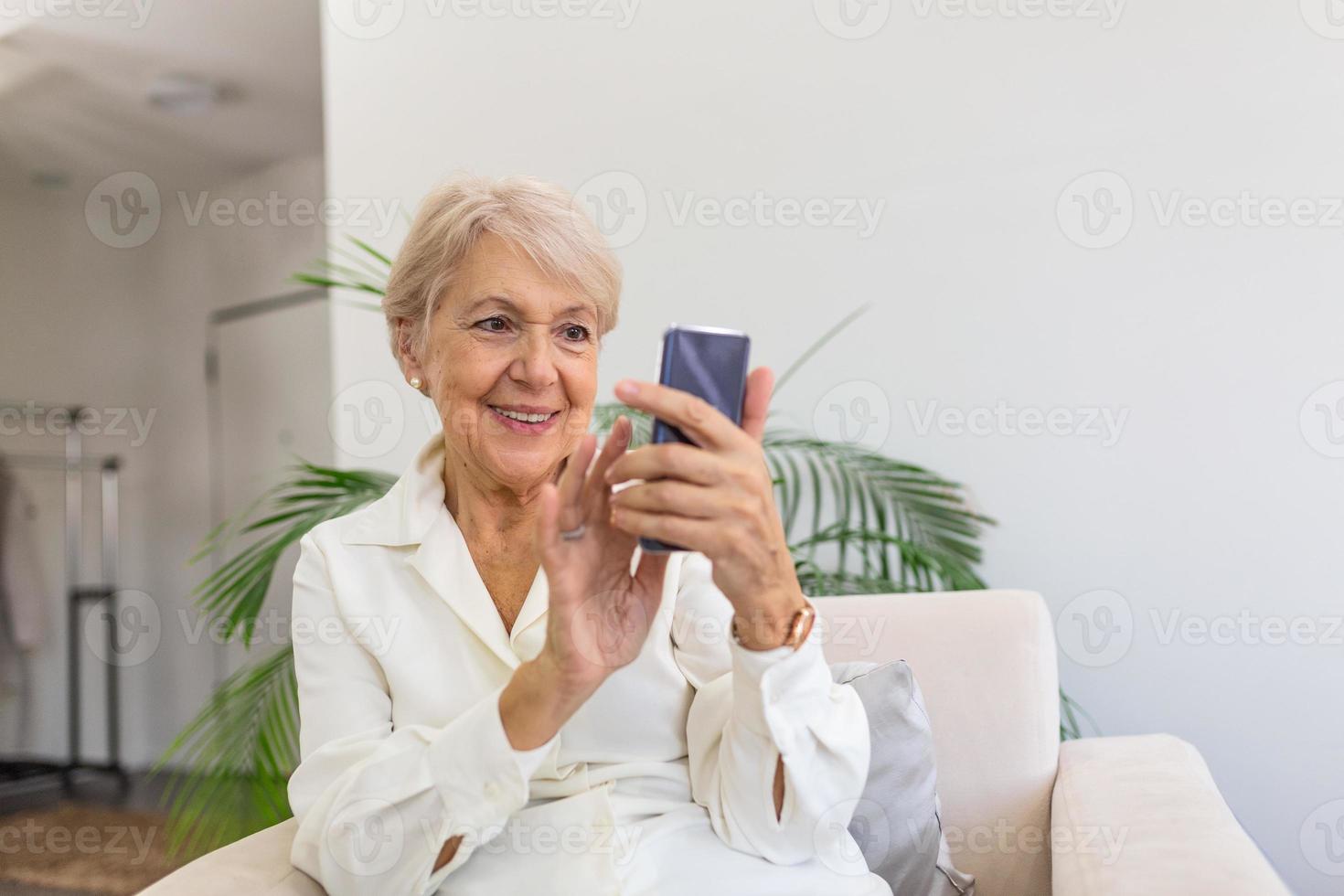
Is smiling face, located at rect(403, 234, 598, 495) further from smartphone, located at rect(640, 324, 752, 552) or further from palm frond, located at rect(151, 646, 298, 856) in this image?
palm frond, located at rect(151, 646, 298, 856)

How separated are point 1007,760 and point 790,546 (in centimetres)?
87

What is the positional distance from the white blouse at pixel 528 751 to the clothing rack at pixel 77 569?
183 inches

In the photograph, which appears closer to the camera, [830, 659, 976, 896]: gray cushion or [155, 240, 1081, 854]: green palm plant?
[830, 659, 976, 896]: gray cushion

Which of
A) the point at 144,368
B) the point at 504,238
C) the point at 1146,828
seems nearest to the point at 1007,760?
the point at 1146,828

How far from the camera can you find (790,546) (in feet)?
7.80

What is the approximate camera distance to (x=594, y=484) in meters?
1.08

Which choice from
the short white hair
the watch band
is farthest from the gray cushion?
the short white hair

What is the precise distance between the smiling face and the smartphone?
0.38m

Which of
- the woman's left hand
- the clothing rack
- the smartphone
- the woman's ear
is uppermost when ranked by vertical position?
the woman's ear

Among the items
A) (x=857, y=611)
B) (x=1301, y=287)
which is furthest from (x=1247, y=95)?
(x=857, y=611)

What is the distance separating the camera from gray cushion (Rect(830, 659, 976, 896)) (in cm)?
141

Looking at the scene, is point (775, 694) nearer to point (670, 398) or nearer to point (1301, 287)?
point (670, 398)

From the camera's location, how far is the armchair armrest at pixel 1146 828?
3.44 feet

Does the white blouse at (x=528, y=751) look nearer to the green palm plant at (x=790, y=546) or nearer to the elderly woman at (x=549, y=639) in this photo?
the elderly woman at (x=549, y=639)
